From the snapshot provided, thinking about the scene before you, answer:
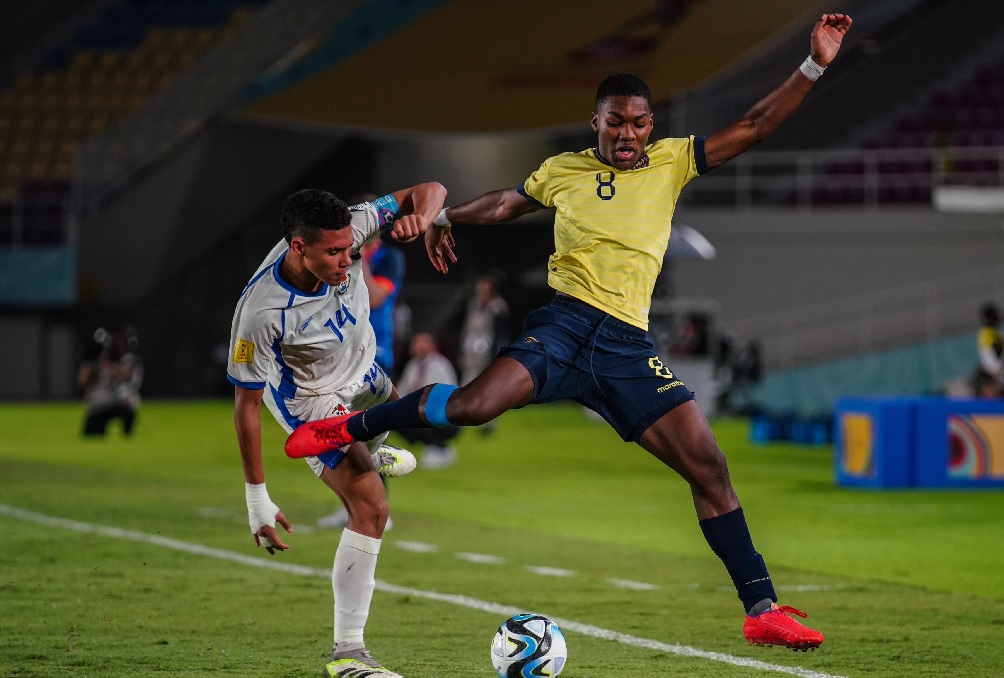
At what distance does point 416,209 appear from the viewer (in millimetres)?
6582

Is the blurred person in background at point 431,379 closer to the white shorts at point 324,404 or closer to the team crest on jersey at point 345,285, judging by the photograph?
the white shorts at point 324,404

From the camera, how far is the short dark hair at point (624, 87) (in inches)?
247

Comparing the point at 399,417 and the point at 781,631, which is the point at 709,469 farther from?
the point at 399,417

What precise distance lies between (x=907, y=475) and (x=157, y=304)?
876 inches

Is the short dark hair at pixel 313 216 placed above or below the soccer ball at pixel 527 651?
above

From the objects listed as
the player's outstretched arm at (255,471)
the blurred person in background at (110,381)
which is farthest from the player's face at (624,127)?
the blurred person in background at (110,381)

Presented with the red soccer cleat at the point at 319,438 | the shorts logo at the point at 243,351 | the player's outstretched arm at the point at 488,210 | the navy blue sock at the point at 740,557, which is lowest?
the navy blue sock at the point at 740,557

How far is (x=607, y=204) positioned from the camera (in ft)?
21.0

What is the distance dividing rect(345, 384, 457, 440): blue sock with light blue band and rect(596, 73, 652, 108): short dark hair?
1357 millimetres

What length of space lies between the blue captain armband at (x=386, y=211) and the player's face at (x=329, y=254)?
1.71 feet

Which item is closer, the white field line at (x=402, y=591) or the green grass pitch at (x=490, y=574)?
the white field line at (x=402, y=591)

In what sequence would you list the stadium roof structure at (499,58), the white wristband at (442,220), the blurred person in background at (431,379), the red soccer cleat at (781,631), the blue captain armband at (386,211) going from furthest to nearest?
the stadium roof structure at (499,58), the blurred person in background at (431,379), the white wristband at (442,220), the blue captain armband at (386,211), the red soccer cleat at (781,631)

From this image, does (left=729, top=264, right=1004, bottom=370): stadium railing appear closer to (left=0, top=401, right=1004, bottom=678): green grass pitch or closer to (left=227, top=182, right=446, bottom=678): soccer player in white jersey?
(left=0, top=401, right=1004, bottom=678): green grass pitch

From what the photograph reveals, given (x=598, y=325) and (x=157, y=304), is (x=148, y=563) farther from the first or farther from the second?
(x=157, y=304)
